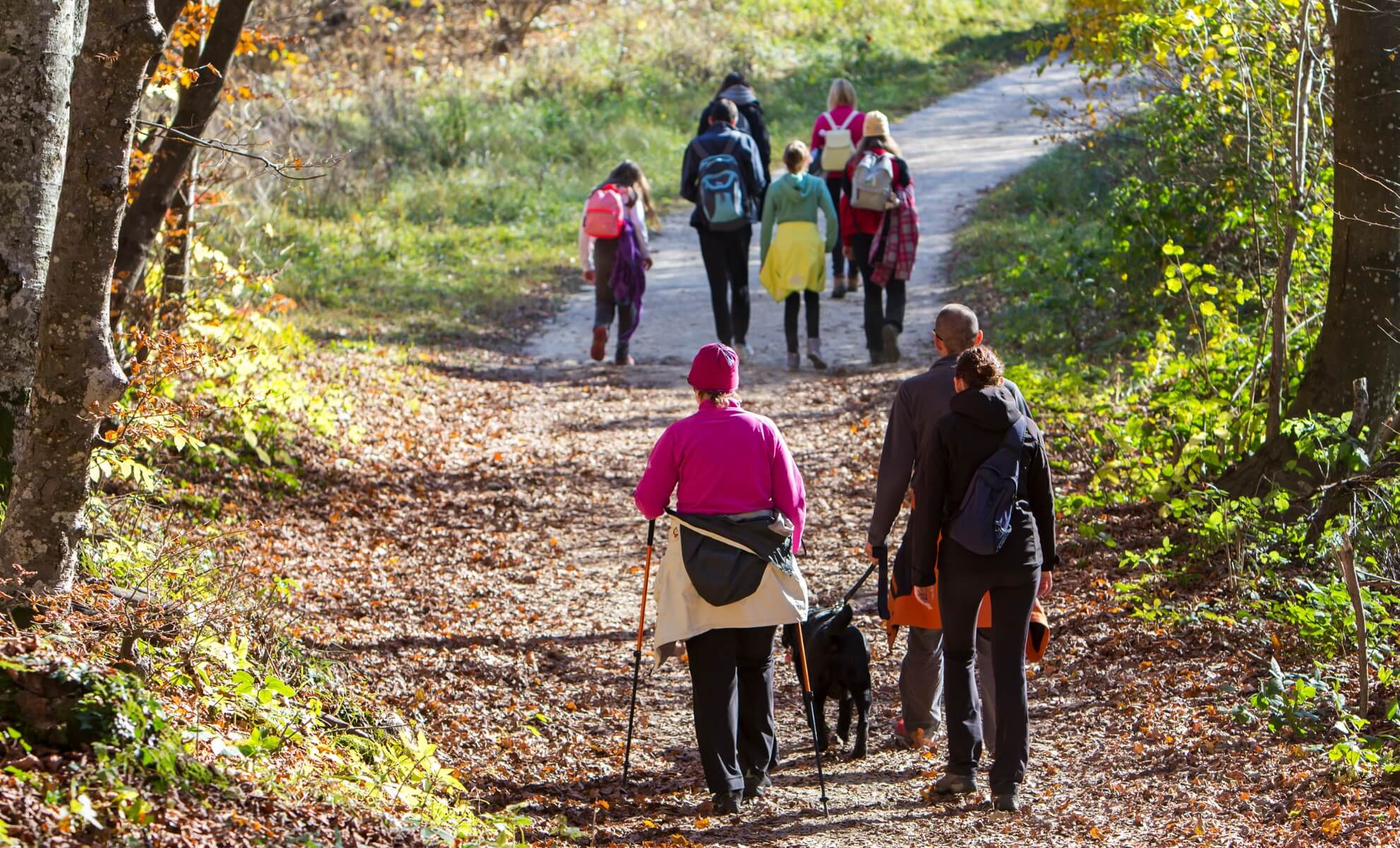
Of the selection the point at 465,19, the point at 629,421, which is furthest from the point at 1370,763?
the point at 465,19

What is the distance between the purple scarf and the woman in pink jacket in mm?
6903

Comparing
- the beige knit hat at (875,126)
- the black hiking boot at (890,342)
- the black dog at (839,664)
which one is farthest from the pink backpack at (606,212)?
the black dog at (839,664)

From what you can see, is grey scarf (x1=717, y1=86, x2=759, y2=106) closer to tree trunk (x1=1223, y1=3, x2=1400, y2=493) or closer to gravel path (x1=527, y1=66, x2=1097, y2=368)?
gravel path (x1=527, y1=66, x2=1097, y2=368)

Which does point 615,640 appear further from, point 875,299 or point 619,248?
point 875,299

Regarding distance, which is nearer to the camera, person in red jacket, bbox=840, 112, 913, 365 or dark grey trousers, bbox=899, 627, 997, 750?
dark grey trousers, bbox=899, 627, 997, 750

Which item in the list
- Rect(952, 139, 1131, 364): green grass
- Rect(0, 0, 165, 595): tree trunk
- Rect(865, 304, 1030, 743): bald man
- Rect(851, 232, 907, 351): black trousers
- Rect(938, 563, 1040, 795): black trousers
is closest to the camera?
Rect(0, 0, 165, 595): tree trunk

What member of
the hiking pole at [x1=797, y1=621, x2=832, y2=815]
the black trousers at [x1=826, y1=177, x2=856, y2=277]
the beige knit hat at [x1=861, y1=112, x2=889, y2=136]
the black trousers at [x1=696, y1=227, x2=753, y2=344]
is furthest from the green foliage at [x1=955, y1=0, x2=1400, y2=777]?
the black trousers at [x1=696, y1=227, x2=753, y2=344]

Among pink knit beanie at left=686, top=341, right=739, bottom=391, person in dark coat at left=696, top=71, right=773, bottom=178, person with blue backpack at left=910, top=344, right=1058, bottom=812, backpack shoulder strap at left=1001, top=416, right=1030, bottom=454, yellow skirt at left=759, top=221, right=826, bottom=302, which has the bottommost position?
person with blue backpack at left=910, top=344, right=1058, bottom=812

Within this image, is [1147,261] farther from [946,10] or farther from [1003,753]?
[946,10]

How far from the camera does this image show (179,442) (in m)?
7.39

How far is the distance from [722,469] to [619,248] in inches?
282

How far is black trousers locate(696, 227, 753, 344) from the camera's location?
12.0m

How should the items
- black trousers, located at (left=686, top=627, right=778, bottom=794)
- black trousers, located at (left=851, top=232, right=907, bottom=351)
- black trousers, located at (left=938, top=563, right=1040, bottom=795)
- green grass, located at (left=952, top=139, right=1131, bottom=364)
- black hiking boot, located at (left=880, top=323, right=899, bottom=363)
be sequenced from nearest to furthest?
black trousers, located at (left=938, top=563, right=1040, bottom=795) → black trousers, located at (left=686, top=627, right=778, bottom=794) → black trousers, located at (left=851, top=232, right=907, bottom=351) → black hiking boot, located at (left=880, top=323, right=899, bottom=363) → green grass, located at (left=952, top=139, right=1131, bottom=364)

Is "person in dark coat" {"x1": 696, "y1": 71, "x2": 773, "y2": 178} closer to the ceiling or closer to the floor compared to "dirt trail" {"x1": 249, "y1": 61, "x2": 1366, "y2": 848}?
closer to the ceiling
